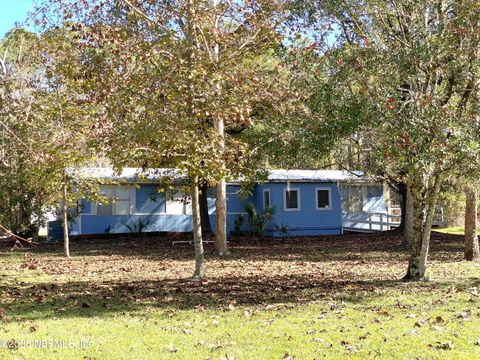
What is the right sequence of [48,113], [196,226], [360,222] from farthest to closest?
1. [360,222]
2. [48,113]
3. [196,226]

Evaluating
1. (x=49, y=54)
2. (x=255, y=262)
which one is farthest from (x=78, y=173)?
(x=255, y=262)

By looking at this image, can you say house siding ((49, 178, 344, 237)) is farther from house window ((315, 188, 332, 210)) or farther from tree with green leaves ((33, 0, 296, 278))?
tree with green leaves ((33, 0, 296, 278))

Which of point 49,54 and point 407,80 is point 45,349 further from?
point 49,54

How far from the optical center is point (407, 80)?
11.0 m

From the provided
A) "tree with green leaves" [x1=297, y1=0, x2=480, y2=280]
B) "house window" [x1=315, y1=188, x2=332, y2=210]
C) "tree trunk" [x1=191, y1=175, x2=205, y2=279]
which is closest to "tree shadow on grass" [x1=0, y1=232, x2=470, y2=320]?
"tree trunk" [x1=191, y1=175, x2=205, y2=279]

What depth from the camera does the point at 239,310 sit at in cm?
899

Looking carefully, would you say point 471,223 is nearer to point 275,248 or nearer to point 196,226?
point 196,226

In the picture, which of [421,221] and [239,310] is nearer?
[239,310]

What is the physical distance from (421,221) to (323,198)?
63.0 ft

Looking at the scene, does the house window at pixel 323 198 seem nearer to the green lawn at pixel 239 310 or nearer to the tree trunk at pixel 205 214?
the tree trunk at pixel 205 214

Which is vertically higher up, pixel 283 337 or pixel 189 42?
pixel 189 42

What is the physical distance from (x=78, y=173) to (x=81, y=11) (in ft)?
21.6

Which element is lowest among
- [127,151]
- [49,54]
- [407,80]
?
[127,151]

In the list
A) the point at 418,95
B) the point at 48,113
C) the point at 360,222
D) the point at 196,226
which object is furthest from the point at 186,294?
the point at 360,222
